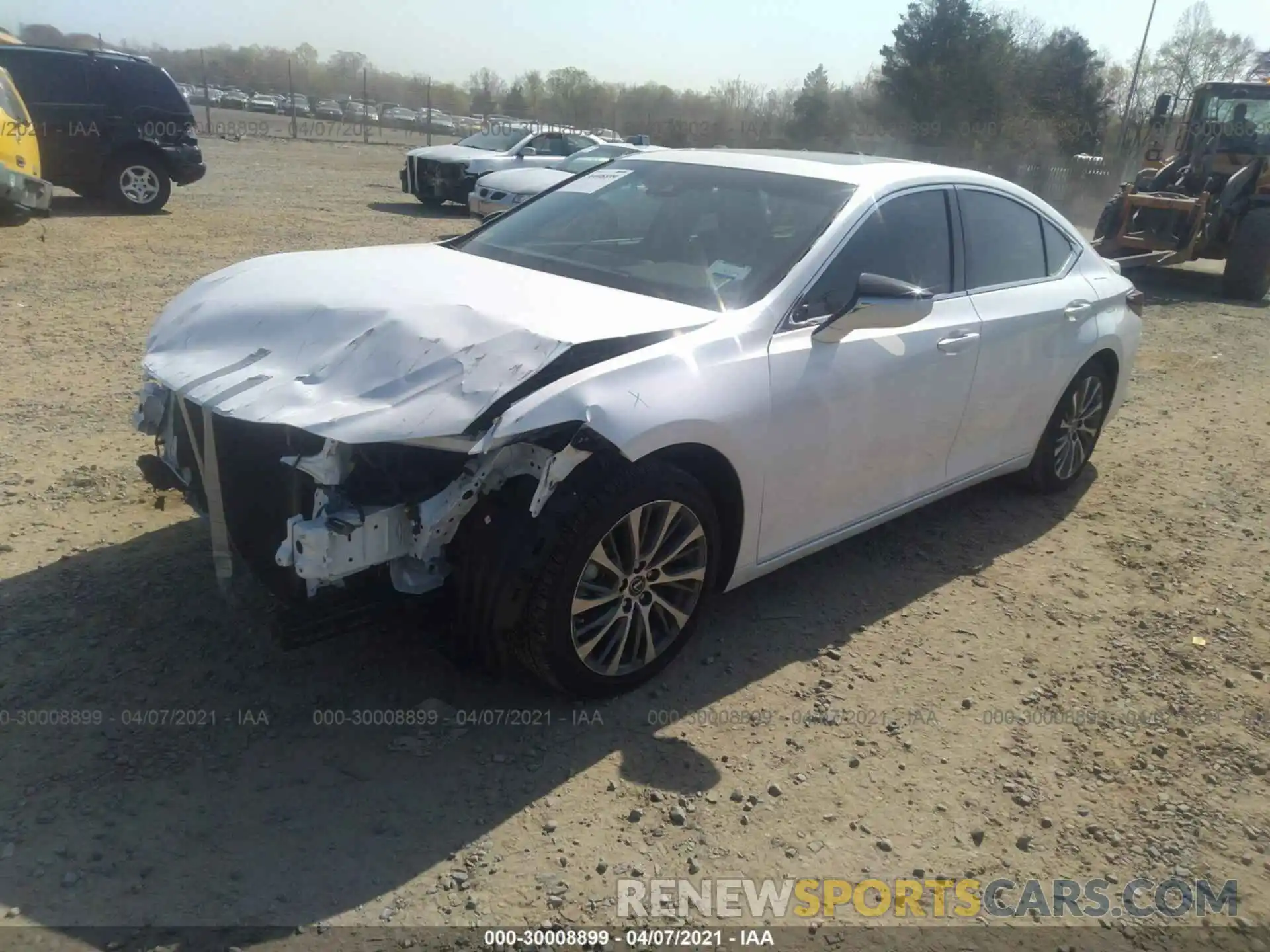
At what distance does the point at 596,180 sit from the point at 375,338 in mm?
1952

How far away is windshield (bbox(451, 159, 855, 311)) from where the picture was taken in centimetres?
362

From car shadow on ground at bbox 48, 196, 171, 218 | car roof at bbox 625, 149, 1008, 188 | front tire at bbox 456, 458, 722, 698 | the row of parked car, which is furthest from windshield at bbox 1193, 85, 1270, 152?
the row of parked car

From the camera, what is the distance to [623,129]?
45.3 meters

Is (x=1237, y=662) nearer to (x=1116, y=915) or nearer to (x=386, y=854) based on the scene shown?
(x=1116, y=915)

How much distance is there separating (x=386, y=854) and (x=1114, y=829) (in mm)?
2145

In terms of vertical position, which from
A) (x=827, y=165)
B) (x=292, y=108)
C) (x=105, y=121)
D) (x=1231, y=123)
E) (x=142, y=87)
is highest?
(x=1231, y=123)

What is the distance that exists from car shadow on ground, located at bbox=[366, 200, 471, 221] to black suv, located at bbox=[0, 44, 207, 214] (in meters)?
3.28

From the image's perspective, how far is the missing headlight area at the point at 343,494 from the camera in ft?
8.91

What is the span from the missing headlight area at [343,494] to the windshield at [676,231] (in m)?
1.04

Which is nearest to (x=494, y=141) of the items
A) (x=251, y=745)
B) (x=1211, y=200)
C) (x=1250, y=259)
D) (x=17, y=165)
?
(x=17, y=165)

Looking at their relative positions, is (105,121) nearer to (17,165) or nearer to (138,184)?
(138,184)

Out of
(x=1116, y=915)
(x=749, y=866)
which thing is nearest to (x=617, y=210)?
(x=749, y=866)

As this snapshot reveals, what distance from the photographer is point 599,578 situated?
3.09 meters

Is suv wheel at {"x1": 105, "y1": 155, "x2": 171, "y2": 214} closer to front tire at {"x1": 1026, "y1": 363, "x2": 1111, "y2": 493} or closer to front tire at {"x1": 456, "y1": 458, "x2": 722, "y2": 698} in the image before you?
front tire at {"x1": 1026, "y1": 363, "x2": 1111, "y2": 493}
